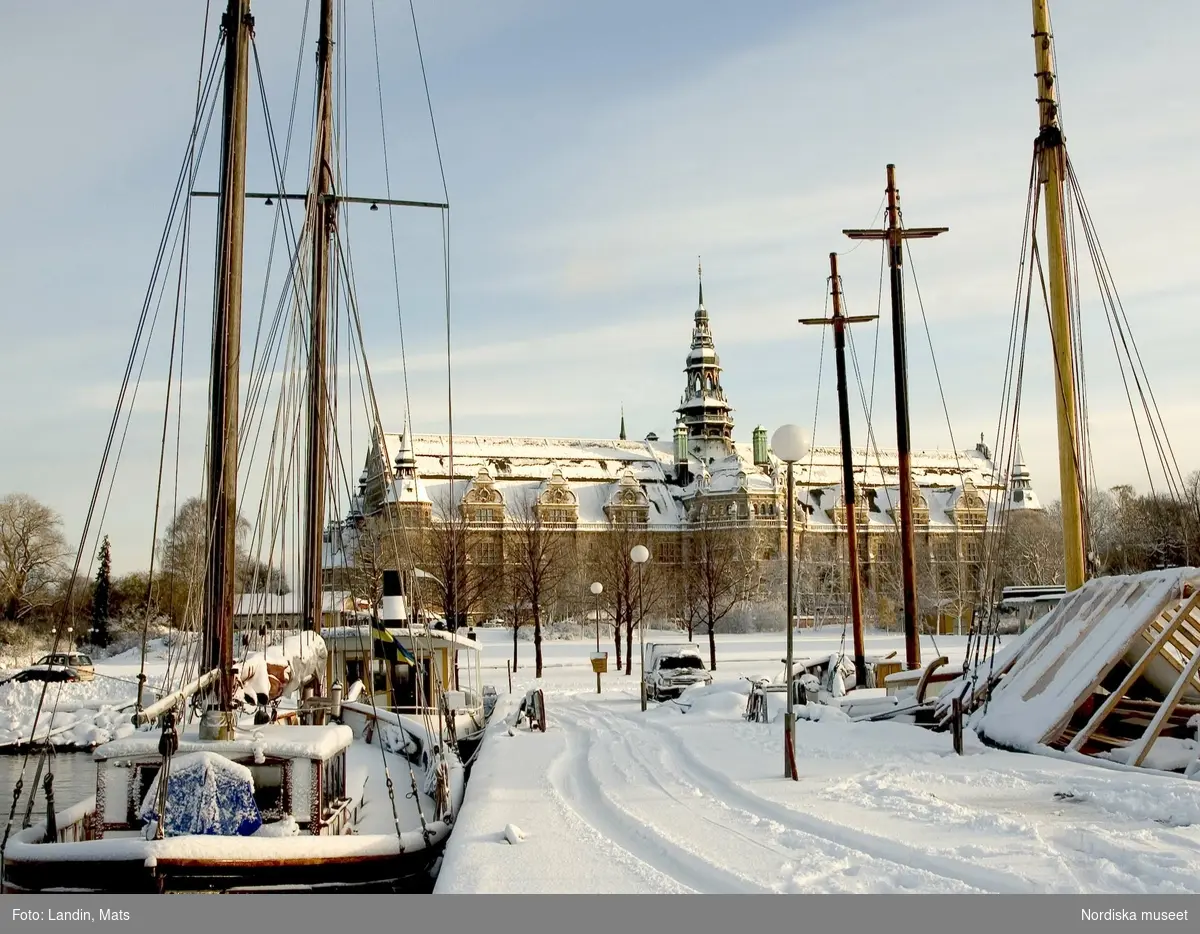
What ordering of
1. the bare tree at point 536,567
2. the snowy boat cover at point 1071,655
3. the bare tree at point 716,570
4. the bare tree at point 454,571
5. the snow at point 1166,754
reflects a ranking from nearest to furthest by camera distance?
the snow at point 1166,754 → the snowy boat cover at point 1071,655 → the bare tree at point 454,571 → the bare tree at point 536,567 → the bare tree at point 716,570

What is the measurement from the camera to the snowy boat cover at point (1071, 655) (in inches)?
587

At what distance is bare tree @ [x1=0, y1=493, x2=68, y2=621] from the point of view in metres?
67.7

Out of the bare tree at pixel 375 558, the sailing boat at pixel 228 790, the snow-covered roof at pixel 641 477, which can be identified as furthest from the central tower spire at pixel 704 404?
the sailing boat at pixel 228 790

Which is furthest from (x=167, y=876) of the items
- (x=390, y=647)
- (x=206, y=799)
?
(x=390, y=647)

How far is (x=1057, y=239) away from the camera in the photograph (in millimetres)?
20516

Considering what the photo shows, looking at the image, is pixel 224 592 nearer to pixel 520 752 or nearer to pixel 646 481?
pixel 520 752

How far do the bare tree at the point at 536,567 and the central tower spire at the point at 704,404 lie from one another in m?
26.5

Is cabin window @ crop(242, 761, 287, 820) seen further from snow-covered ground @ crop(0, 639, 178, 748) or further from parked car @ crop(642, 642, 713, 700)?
snow-covered ground @ crop(0, 639, 178, 748)

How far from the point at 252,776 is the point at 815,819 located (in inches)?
200

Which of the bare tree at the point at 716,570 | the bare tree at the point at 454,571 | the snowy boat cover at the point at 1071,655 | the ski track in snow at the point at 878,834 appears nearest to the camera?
the ski track in snow at the point at 878,834

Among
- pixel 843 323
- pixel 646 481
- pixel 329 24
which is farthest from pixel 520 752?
pixel 646 481

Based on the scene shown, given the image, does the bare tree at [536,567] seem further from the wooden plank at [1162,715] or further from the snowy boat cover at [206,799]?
the snowy boat cover at [206,799]

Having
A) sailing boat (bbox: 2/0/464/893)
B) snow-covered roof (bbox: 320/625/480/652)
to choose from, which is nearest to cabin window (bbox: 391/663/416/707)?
snow-covered roof (bbox: 320/625/480/652)
